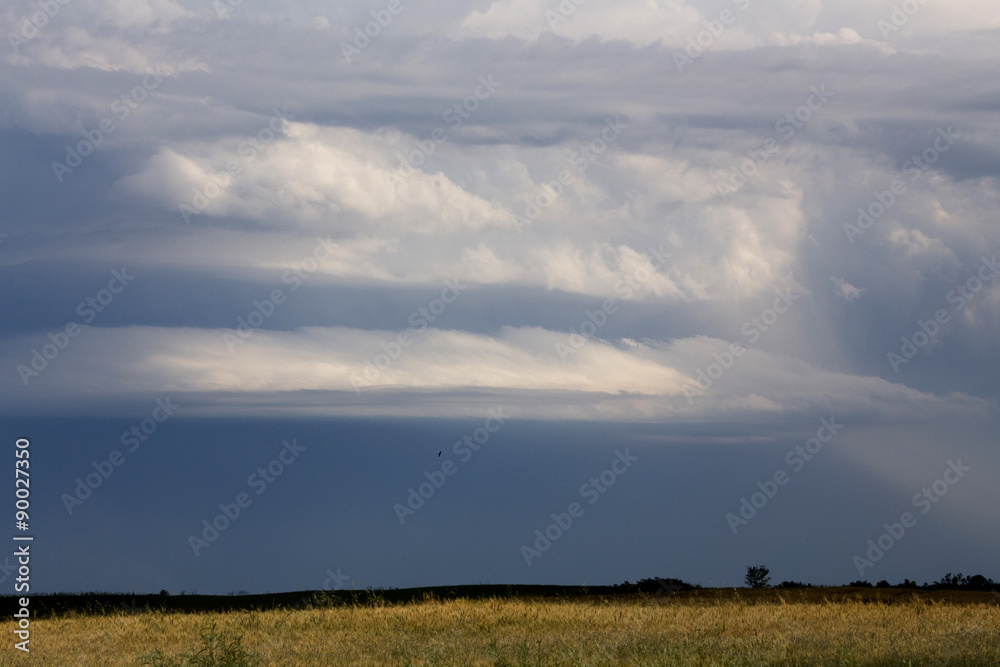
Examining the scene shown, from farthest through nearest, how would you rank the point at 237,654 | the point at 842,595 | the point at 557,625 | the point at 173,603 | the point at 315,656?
1. the point at 173,603
2. the point at 842,595
3. the point at 557,625
4. the point at 315,656
5. the point at 237,654

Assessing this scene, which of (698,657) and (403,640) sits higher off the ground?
(698,657)

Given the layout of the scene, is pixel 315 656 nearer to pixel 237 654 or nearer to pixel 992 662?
pixel 237 654

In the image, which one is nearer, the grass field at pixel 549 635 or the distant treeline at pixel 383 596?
the grass field at pixel 549 635

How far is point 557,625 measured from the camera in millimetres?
15133

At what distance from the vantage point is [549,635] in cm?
1391

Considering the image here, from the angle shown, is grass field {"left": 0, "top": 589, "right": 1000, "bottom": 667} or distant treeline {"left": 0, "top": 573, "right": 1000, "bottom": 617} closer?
grass field {"left": 0, "top": 589, "right": 1000, "bottom": 667}

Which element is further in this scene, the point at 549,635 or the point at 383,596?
the point at 383,596

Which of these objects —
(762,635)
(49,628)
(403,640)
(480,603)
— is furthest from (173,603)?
(762,635)

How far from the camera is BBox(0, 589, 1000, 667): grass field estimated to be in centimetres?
1124

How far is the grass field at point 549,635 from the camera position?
11.2 m

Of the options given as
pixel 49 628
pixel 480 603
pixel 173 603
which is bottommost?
pixel 173 603

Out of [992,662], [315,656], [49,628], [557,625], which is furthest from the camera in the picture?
[49,628]

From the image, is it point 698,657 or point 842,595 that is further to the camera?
point 842,595

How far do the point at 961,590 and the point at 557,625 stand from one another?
12.6 metres
